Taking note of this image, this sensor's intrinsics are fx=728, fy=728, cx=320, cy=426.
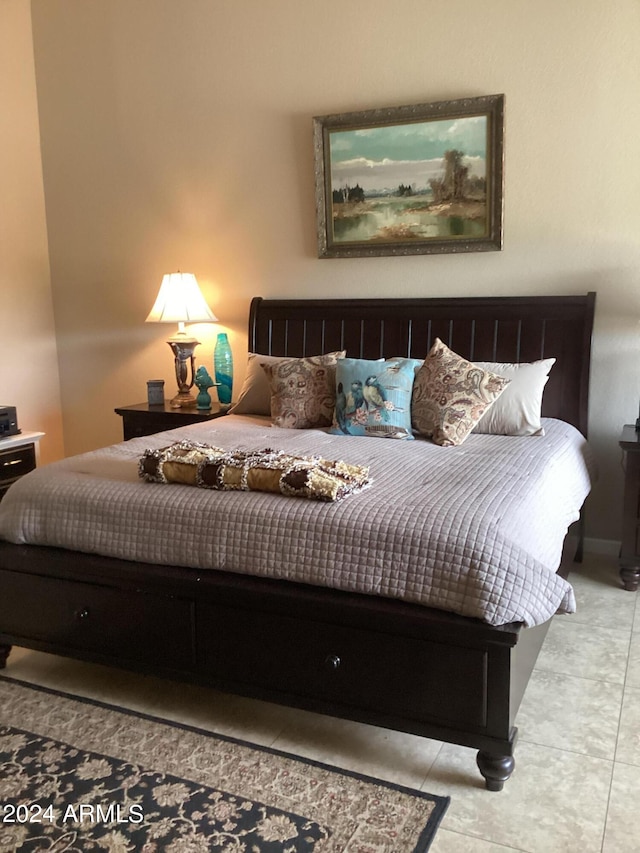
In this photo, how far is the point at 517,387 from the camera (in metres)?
3.28

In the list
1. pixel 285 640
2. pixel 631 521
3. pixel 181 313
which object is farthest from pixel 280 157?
pixel 285 640

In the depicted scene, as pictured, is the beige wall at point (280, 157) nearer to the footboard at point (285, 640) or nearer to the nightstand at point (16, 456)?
the nightstand at point (16, 456)

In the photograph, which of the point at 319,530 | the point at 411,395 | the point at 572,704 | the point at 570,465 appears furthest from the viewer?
the point at 411,395

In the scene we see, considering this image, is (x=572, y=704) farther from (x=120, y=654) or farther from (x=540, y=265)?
(x=540, y=265)

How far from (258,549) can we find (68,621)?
0.79 meters

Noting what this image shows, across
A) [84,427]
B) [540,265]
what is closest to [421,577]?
[540,265]

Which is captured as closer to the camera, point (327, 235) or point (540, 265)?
point (540, 265)

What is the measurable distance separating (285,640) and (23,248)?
3.51 m

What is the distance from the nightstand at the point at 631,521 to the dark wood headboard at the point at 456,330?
373 mm

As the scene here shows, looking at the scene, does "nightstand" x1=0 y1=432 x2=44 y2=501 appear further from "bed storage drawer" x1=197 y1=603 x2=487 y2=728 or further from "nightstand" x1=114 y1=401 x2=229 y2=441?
"bed storage drawer" x1=197 y1=603 x2=487 y2=728

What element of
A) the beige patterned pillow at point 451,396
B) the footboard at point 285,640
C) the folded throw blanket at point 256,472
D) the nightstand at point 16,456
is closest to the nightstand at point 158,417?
the nightstand at point 16,456

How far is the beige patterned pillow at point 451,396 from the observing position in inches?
121

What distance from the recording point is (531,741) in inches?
84.7

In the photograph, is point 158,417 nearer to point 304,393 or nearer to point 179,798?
point 304,393
